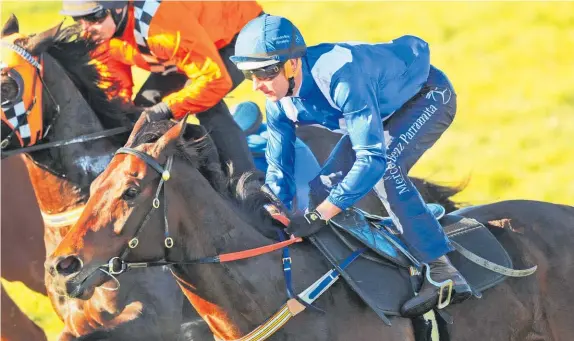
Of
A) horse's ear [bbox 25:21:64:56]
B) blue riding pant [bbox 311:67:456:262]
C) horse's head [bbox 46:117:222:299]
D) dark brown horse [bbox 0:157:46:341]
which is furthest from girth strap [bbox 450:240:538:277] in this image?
dark brown horse [bbox 0:157:46:341]

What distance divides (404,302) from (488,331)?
0.46m

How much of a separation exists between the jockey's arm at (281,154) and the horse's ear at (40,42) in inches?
67.6

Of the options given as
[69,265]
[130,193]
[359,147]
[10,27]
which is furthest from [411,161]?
[10,27]

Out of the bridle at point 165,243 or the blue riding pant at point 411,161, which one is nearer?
the bridle at point 165,243

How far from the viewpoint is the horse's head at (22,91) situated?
209 inches

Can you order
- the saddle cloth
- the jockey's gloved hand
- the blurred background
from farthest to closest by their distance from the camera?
1. the blurred background
2. the jockey's gloved hand
3. the saddle cloth

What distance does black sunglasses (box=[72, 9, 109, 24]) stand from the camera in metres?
5.59

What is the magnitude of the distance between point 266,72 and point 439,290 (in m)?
1.13

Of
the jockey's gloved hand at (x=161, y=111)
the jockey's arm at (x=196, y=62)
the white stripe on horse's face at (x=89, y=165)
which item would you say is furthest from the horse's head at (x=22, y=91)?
the jockey's arm at (x=196, y=62)

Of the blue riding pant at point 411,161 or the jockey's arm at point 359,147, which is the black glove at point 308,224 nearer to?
the jockey's arm at point 359,147

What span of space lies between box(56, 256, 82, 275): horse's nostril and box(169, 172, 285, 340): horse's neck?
1.28ft

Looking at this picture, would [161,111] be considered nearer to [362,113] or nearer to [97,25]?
[97,25]

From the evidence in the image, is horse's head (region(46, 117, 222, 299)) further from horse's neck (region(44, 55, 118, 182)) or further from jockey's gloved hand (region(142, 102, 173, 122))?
jockey's gloved hand (region(142, 102, 173, 122))

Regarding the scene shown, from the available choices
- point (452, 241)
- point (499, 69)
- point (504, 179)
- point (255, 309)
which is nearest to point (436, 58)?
point (499, 69)
